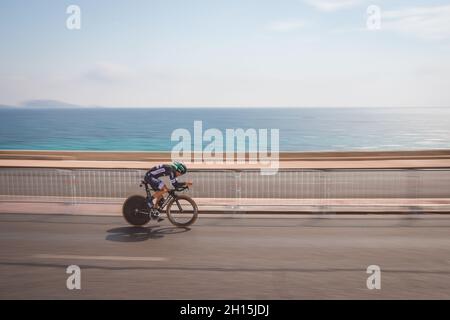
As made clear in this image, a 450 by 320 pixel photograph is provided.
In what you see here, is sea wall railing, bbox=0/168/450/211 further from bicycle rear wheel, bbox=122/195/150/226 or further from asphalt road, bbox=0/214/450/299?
bicycle rear wheel, bbox=122/195/150/226

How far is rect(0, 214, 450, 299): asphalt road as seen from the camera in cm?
594

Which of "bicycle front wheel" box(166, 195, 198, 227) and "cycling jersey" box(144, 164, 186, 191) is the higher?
"cycling jersey" box(144, 164, 186, 191)

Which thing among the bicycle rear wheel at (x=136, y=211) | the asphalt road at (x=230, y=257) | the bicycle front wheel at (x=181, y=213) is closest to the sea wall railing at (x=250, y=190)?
the asphalt road at (x=230, y=257)

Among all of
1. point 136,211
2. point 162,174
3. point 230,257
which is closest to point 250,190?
point 162,174

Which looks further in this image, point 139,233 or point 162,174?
point 162,174

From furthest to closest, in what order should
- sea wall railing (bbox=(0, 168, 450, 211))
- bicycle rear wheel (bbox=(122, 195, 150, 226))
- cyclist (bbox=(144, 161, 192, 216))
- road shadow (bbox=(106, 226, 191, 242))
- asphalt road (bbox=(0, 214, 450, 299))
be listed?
sea wall railing (bbox=(0, 168, 450, 211)) < bicycle rear wheel (bbox=(122, 195, 150, 226)) < cyclist (bbox=(144, 161, 192, 216)) < road shadow (bbox=(106, 226, 191, 242)) < asphalt road (bbox=(0, 214, 450, 299))

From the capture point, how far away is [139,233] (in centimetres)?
918

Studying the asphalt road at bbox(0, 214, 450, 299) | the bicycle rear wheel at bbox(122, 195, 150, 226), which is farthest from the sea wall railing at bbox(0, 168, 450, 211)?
the bicycle rear wheel at bbox(122, 195, 150, 226)

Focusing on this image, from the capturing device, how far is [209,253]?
771 centimetres

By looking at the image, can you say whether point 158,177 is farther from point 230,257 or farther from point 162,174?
point 230,257

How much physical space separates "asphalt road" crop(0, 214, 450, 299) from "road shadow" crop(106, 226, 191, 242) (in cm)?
2

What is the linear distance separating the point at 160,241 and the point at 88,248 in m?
1.47

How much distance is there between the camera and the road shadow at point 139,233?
8.77 meters

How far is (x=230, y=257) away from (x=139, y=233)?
269 centimetres
